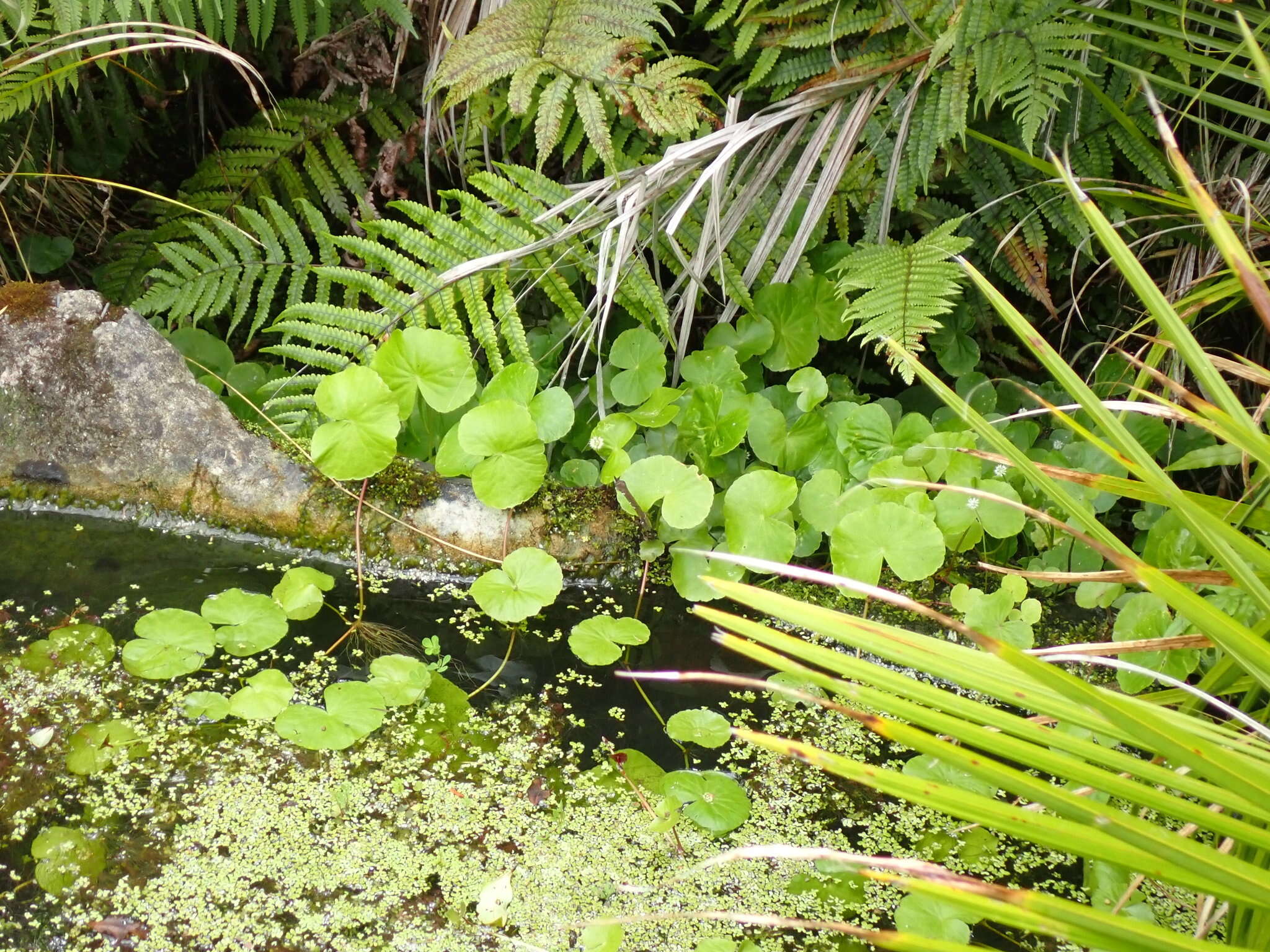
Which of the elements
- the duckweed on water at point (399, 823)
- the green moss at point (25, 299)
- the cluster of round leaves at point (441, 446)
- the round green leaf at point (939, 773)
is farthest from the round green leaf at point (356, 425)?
the round green leaf at point (939, 773)

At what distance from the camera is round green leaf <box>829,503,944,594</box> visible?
5.06 ft

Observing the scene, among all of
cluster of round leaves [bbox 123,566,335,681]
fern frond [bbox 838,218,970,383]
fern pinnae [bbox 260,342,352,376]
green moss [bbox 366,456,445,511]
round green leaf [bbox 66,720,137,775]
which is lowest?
round green leaf [bbox 66,720,137,775]

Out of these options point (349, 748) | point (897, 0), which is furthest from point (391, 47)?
point (349, 748)

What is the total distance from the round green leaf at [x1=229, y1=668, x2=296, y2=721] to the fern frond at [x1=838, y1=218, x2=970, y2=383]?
109 centimetres

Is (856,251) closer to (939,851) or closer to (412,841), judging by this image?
(939,851)

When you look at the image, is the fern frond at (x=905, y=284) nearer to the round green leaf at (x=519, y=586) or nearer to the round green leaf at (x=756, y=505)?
the round green leaf at (x=756, y=505)

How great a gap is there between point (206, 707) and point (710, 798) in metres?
0.72

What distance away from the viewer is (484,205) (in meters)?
1.91

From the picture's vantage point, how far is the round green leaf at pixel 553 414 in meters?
1.74

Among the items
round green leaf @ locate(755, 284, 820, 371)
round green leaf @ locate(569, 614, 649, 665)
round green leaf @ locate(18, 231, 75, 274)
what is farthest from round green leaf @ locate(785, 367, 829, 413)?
round green leaf @ locate(18, 231, 75, 274)

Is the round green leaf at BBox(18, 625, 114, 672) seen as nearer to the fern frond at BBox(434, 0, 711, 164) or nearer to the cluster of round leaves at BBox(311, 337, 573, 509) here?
the cluster of round leaves at BBox(311, 337, 573, 509)

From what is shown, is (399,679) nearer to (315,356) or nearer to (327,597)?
(327,597)

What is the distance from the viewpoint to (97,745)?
1267 millimetres

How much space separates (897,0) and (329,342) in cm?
131
